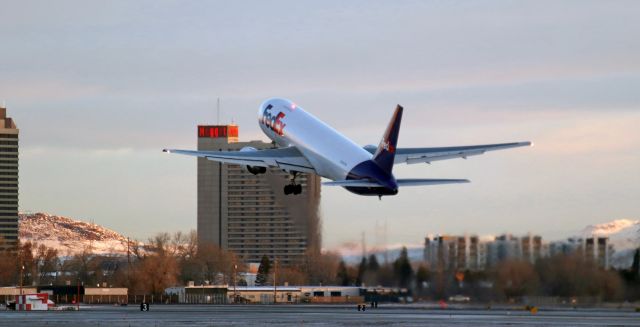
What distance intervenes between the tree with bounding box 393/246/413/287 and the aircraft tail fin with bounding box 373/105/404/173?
25.2 feet

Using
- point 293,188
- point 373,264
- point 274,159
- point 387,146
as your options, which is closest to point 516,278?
point 373,264

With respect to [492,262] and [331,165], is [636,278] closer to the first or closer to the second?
[492,262]

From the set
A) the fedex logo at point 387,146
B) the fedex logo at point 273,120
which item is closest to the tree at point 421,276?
the fedex logo at point 387,146

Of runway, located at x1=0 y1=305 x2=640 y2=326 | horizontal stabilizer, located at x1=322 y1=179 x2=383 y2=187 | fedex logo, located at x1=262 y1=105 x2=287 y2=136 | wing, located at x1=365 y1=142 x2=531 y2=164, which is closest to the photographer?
runway, located at x1=0 y1=305 x2=640 y2=326

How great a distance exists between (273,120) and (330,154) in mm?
16968

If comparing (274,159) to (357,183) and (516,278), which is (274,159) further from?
(516,278)

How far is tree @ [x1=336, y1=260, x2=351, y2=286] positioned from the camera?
131 m

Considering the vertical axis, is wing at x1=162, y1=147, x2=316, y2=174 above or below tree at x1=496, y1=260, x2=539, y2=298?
above

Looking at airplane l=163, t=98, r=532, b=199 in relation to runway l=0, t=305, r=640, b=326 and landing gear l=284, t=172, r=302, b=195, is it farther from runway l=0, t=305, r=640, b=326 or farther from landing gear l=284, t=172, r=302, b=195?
runway l=0, t=305, r=640, b=326

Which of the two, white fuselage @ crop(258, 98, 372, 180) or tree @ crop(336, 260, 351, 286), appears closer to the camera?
white fuselage @ crop(258, 98, 372, 180)

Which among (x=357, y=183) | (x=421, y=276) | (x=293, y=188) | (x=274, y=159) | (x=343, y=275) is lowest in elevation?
(x=421, y=276)

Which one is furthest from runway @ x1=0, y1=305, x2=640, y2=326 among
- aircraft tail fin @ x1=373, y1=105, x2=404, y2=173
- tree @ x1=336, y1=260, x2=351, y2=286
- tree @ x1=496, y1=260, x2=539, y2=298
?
aircraft tail fin @ x1=373, y1=105, x2=404, y2=173

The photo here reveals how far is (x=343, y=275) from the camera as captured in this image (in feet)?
437

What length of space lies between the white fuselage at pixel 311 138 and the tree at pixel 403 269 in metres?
8.04
